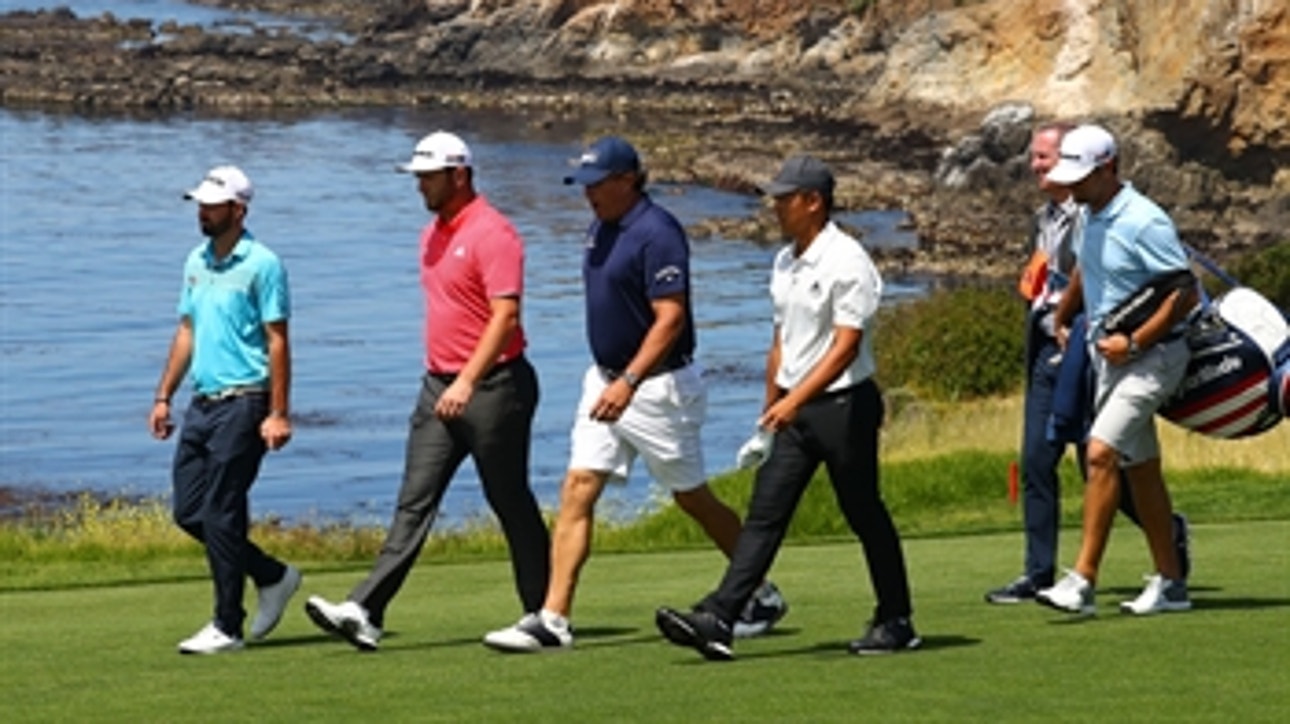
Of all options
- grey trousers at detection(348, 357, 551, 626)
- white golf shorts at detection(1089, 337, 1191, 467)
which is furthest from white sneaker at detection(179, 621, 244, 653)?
white golf shorts at detection(1089, 337, 1191, 467)

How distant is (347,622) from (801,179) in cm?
261

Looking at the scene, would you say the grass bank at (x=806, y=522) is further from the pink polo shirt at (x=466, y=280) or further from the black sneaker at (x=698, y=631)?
the black sneaker at (x=698, y=631)

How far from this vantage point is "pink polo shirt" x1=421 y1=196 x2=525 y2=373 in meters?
11.5

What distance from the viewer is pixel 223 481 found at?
39.0ft

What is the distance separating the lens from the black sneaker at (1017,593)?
1255cm

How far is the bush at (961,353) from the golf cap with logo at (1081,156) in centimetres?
2291

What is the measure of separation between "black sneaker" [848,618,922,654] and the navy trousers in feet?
9.08

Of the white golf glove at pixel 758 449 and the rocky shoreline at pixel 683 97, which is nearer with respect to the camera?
the white golf glove at pixel 758 449

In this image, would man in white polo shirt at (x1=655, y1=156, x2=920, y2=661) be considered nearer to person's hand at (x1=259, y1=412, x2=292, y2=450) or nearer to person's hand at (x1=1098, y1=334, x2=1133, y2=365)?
person's hand at (x1=1098, y1=334, x2=1133, y2=365)

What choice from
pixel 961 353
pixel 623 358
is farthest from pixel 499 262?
pixel 961 353

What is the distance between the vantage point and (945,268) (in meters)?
58.7

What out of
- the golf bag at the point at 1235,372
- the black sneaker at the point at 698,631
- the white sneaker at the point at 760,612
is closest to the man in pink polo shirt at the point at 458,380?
the white sneaker at the point at 760,612

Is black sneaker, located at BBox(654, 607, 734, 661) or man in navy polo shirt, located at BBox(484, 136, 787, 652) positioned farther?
man in navy polo shirt, located at BBox(484, 136, 787, 652)

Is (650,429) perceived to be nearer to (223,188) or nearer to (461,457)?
(461,457)
